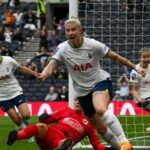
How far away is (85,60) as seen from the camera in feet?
34.8

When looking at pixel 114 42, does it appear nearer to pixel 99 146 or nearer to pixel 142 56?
pixel 142 56

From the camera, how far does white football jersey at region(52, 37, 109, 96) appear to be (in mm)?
10609

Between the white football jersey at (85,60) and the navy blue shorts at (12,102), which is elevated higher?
the white football jersey at (85,60)

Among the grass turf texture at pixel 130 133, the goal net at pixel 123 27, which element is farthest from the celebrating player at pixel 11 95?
the goal net at pixel 123 27

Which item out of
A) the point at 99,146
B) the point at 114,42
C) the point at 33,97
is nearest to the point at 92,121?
the point at 99,146

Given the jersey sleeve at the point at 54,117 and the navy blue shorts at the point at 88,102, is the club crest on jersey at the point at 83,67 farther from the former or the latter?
the jersey sleeve at the point at 54,117

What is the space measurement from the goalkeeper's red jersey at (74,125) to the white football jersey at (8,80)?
359cm

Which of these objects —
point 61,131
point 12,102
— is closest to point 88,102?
point 61,131

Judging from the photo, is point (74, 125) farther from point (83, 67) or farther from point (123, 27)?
point (123, 27)

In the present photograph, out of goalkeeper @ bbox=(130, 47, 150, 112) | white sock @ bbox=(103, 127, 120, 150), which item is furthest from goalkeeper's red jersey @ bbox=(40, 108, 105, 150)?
goalkeeper @ bbox=(130, 47, 150, 112)

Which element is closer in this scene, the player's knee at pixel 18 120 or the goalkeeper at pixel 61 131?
the goalkeeper at pixel 61 131

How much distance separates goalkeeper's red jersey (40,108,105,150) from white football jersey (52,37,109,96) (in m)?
0.44

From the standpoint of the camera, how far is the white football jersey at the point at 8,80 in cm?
1414

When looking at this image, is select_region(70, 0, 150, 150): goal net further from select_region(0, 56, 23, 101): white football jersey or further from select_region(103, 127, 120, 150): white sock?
select_region(103, 127, 120, 150): white sock
